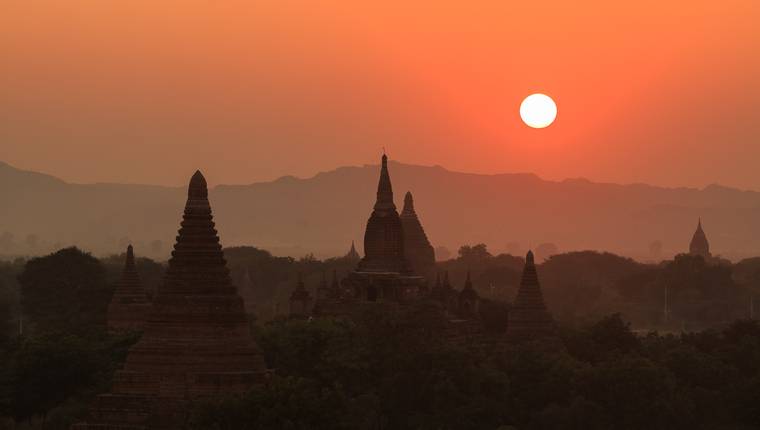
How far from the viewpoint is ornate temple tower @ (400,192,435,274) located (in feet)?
366

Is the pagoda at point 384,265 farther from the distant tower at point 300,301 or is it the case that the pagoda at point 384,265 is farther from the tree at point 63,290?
the tree at point 63,290

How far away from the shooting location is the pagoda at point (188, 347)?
6231 cm

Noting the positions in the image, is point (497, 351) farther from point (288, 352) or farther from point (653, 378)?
point (288, 352)

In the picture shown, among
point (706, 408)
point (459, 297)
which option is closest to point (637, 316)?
point (459, 297)

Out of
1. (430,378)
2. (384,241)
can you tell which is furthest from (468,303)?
(430,378)

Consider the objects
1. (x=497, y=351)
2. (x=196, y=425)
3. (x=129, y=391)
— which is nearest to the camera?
(x=196, y=425)

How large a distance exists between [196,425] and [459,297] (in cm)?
4144

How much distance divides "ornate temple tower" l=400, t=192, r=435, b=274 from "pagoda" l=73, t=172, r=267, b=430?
45.3 metres

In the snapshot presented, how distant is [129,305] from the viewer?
92.5 meters

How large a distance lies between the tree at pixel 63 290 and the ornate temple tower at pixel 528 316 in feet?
69.7

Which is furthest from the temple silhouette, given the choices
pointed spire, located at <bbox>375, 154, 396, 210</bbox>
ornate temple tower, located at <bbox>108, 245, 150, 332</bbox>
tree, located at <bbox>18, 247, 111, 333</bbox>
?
tree, located at <bbox>18, 247, 111, 333</bbox>

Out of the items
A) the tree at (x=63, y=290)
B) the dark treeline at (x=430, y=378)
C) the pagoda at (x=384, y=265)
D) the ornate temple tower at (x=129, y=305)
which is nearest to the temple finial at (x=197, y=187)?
the dark treeline at (x=430, y=378)

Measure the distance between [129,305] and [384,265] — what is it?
1200 cm

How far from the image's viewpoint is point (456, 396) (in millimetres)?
76438
